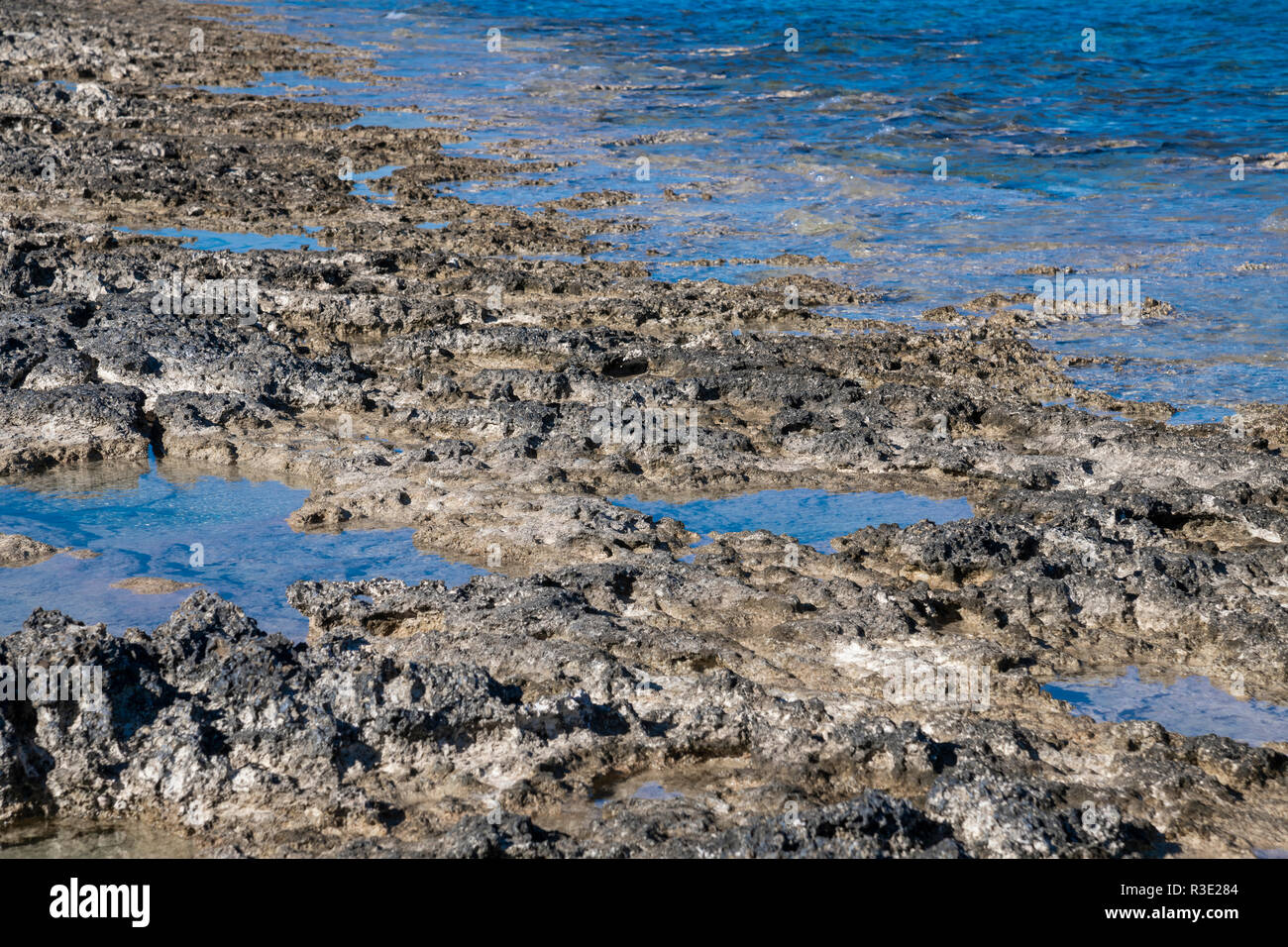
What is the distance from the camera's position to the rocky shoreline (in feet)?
14.3

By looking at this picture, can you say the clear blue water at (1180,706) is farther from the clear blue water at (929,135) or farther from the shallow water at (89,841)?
the clear blue water at (929,135)

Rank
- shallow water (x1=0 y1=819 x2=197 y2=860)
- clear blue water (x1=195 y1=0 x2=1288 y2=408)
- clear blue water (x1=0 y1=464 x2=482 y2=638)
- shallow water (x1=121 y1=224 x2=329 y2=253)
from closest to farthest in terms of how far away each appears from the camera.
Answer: shallow water (x1=0 y1=819 x2=197 y2=860), clear blue water (x1=0 y1=464 x2=482 y2=638), clear blue water (x1=195 y1=0 x2=1288 y2=408), shallow water (x1=121 y1=224 x2=329 y2=253)

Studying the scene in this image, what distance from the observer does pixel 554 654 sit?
16.8 feet

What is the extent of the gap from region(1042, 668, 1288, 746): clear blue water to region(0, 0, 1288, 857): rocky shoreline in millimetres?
130

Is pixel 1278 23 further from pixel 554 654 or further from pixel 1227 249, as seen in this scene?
pixel 554 654

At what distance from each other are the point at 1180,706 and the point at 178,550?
4899 mm

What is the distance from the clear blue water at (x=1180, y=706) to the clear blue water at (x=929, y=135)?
153 inches

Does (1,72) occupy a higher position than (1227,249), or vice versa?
(1,72)

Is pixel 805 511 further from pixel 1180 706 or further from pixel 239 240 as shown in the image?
pixel 239 240

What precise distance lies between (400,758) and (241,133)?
14.1m

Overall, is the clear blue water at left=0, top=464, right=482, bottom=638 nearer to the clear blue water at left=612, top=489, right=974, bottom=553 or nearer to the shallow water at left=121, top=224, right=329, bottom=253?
the clear blue water at left=612, top=489, right=974, bottom=553

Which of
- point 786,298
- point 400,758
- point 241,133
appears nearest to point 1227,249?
point 786,298

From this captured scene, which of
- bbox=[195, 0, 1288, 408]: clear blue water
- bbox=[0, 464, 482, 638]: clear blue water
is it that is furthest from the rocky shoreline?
bbox=[195, 0, 1288, 408]: clear blue water

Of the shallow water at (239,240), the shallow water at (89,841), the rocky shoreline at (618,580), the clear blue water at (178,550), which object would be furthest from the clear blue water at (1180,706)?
the shallow water at (239,240)
